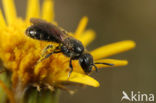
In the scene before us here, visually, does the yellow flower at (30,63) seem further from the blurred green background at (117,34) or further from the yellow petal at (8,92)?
the blurred green background at (117,34)

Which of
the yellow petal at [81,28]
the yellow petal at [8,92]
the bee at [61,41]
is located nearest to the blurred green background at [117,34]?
the yellow petal at [81,28]

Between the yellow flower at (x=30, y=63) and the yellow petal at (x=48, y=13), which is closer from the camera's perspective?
the yellow flower at (x=30, y=63)

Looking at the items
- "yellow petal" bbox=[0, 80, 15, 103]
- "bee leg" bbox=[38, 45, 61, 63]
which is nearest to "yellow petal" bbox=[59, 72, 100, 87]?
"bee leg" bbox=[38, 45, 61, 63]

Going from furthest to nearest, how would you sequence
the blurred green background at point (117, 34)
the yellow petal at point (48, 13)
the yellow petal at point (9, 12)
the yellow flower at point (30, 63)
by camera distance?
the blurred green background at point (117, 34)
the yellow petal at point (48, 13)
the yellow petal at point (9, 12)
the yellow flower at point (30, 63)

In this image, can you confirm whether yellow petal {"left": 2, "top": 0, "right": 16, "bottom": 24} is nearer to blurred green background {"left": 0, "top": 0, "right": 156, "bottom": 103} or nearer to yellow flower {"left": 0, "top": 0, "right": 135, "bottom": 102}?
yellow flower {"left": 0, "top": 0, "right": 135, "bottom": 102}

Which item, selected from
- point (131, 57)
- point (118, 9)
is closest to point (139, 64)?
point (131, 57)

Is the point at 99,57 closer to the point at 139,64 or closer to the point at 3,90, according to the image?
the point at 3,90

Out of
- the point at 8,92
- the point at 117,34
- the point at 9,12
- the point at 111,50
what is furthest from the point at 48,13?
the point at 117,34
